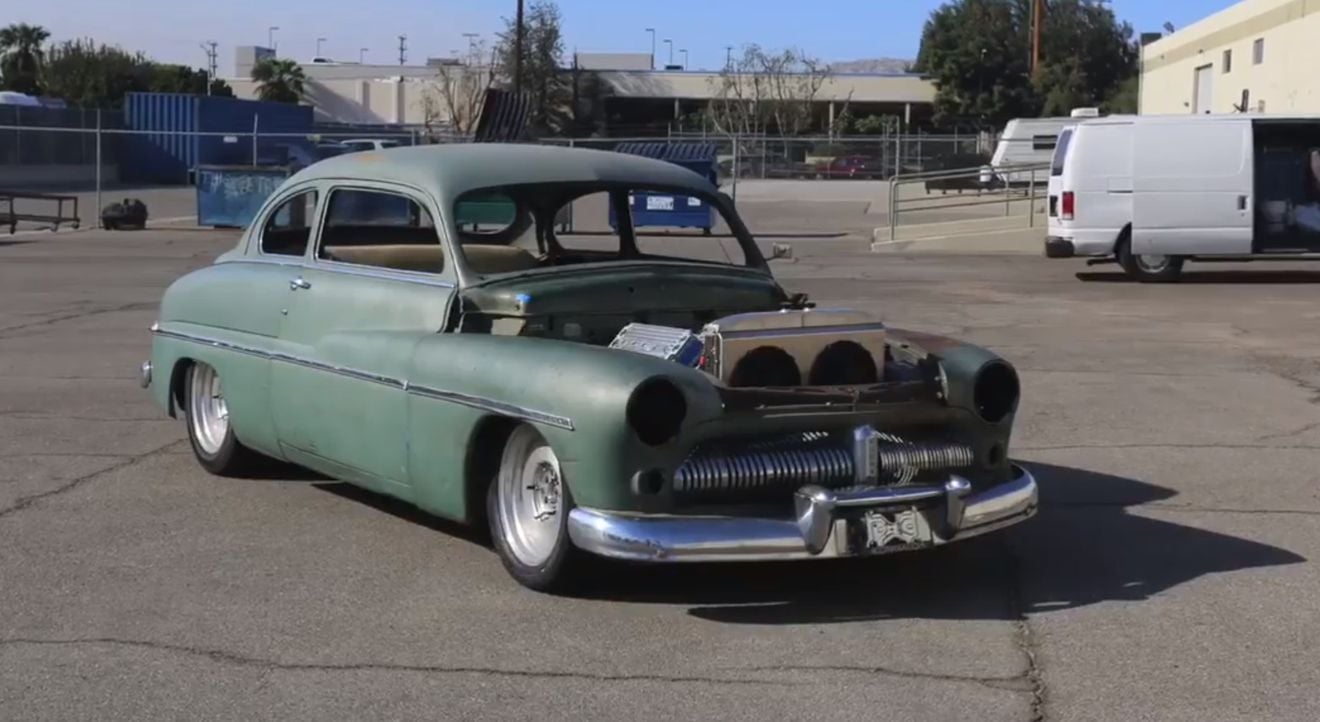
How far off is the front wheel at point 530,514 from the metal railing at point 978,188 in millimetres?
21851

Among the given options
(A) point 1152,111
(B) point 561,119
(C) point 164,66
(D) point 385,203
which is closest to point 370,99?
(C) point 164,66

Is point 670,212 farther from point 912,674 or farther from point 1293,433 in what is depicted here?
point 912,674

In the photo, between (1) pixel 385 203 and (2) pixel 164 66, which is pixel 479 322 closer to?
(1) pixel 385 203

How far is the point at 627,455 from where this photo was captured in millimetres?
5562

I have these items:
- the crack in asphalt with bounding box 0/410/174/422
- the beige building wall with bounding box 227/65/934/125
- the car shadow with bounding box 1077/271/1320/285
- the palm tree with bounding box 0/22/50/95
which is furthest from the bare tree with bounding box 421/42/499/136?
the crack in asphalt with bounding box 0/410/174/422

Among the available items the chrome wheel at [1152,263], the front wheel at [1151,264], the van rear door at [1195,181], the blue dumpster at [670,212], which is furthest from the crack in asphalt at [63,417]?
the chrome wheel at [1152,263]

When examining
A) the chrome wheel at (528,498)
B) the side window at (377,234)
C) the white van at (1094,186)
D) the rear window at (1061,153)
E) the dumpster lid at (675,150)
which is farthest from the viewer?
the dumpster lid at (675,150)

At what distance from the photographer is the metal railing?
93.2ft

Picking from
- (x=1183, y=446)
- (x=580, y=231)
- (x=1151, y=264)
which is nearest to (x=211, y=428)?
(x=580, y=231)

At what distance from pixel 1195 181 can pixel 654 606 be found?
1566cm

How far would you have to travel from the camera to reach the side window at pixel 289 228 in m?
7.87

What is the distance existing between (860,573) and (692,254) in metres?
1.87

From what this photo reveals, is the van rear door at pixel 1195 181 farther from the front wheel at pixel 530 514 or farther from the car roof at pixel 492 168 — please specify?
the front wheel at pixel 530 514

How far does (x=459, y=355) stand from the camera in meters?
6.27
